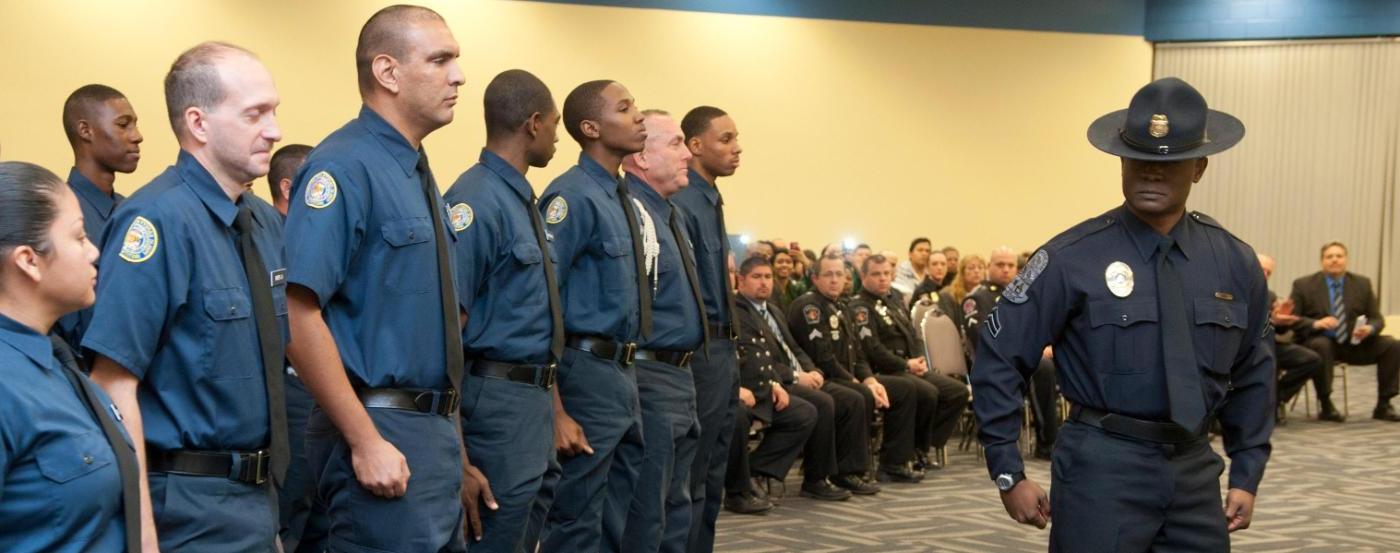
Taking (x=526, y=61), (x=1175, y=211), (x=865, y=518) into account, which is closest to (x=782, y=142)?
(x=526, y=61)

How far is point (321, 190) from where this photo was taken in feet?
8.83

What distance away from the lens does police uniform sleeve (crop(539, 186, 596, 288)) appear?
13.0 feet

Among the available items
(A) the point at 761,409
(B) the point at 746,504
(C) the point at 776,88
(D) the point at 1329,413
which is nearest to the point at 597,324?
(B) the point at 746,504

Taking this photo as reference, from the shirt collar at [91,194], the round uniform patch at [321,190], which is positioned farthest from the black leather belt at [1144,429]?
the shirt collar at [91,194]

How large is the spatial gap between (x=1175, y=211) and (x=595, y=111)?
5.80 feet

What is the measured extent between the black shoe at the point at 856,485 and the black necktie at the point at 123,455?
550 cm

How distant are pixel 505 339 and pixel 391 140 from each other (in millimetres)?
667

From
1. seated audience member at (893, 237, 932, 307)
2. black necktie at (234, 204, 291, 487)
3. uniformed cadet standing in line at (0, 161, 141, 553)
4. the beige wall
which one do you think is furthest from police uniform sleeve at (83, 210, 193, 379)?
seated audience member at (893, 237, 932, 307)

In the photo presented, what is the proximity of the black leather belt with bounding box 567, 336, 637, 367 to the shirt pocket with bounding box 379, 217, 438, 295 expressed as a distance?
45.4 inches

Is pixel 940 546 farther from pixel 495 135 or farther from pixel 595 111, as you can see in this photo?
pixel 495 135

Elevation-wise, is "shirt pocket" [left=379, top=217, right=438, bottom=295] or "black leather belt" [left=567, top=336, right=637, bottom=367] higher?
"shirt pocket" [left=379, top=217, right=438, bottom=295]

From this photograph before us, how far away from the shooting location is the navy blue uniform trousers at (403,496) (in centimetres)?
267

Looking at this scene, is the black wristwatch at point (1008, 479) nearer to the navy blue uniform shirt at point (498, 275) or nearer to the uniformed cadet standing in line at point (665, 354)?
the navy blue uniform shirt at point (498, 275)

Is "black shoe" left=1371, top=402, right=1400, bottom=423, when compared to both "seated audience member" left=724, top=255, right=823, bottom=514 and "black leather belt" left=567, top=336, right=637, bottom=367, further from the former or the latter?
"black leather belt" left=567, top=336, right=637, bottom=367
